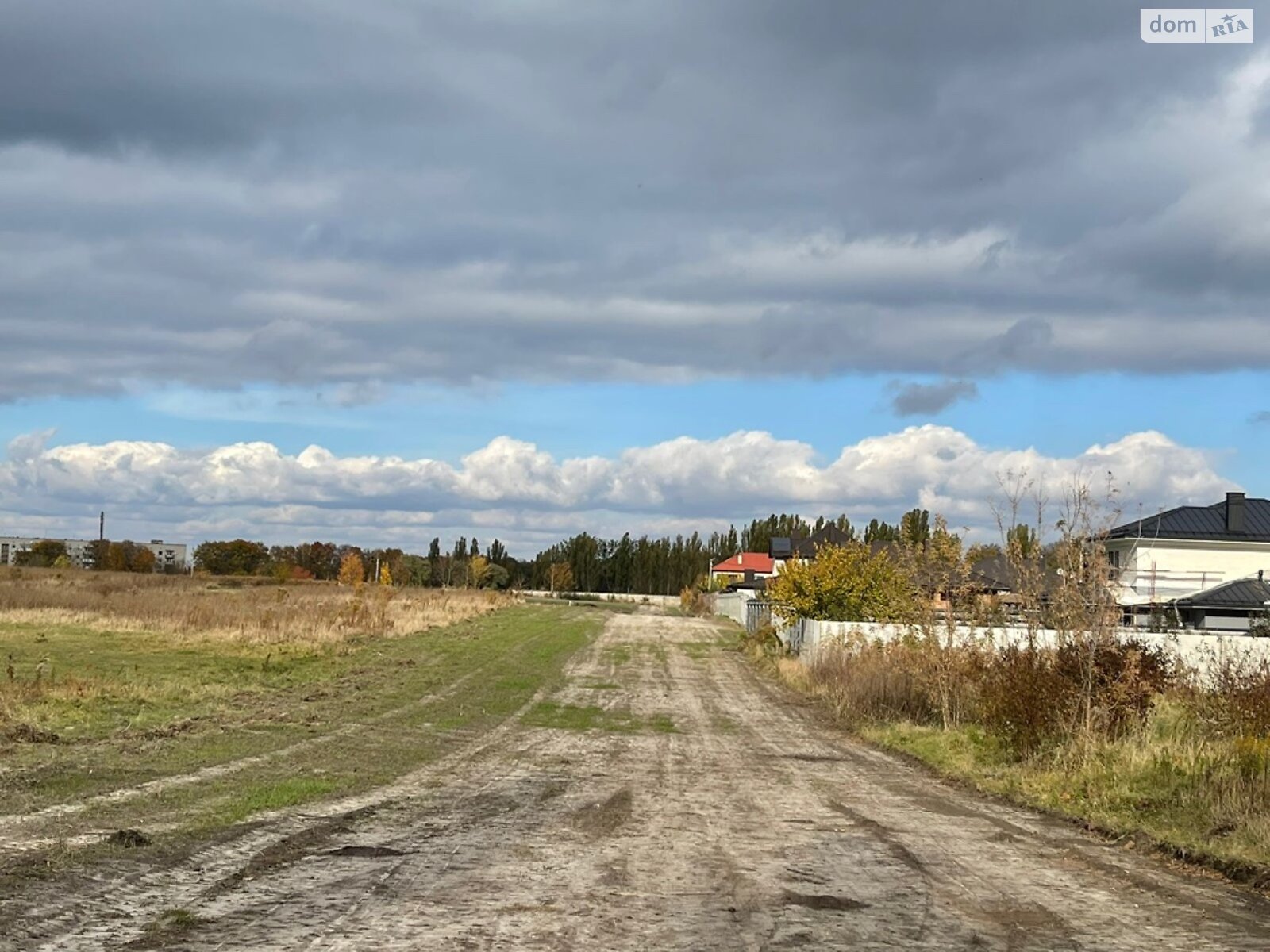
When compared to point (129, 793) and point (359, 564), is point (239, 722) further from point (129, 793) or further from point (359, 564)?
point (359, 564)

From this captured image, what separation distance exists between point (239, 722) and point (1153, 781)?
12.5m

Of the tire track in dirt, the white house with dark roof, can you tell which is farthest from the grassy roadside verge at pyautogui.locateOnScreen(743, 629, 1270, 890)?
the white house with dark roof

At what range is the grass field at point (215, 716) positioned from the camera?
11.6 m

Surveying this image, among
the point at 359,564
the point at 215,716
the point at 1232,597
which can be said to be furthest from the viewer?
the point at 359,564

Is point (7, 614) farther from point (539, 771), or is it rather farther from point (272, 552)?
point (272, 552)

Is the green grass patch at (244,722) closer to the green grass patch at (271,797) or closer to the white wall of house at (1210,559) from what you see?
the green grass patch at (271,797)

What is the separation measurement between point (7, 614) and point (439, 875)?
3919 centimetres

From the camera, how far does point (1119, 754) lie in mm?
14859

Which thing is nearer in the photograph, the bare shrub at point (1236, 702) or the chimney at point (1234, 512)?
the bare shrub at point (1236, 702)

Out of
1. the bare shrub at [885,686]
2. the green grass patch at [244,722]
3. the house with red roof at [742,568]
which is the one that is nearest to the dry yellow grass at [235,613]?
the green grass patch at [244,722]

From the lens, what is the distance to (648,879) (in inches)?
350

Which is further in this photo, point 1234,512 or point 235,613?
point 1234,512

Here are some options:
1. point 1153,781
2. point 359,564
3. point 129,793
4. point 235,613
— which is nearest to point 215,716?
point 129,793

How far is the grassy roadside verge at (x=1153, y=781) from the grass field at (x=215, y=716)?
293 inches
